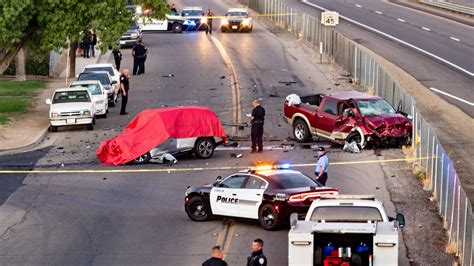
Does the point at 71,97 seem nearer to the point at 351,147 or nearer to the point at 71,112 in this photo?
the point at 71,112

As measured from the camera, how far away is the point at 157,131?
35781mm

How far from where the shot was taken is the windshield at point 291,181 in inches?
1004

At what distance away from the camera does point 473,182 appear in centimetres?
3281

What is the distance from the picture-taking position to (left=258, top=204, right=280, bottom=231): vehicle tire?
25.1 m


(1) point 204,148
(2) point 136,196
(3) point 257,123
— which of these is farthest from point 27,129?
(2) point 136,196

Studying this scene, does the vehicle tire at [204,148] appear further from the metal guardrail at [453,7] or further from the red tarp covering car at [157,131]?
the metal guardrail at [453,7]

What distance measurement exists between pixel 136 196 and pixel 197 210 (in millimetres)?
3928

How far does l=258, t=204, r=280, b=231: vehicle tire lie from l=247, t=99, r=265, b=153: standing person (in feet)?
36.5

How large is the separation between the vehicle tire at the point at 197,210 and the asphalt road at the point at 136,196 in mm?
201

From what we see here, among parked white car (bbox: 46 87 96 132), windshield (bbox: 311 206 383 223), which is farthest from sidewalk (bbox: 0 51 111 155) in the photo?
windshield (bbox: 311 206 383 223)

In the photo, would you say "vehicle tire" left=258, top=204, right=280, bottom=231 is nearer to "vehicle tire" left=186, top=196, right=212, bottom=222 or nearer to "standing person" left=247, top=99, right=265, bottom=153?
"vehicle tire" left=186, top=196, right=212, bottom=222

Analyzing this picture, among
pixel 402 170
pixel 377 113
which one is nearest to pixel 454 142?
pixel 377 113

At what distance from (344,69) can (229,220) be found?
1318 inches

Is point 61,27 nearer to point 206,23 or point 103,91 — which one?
point 103,91
